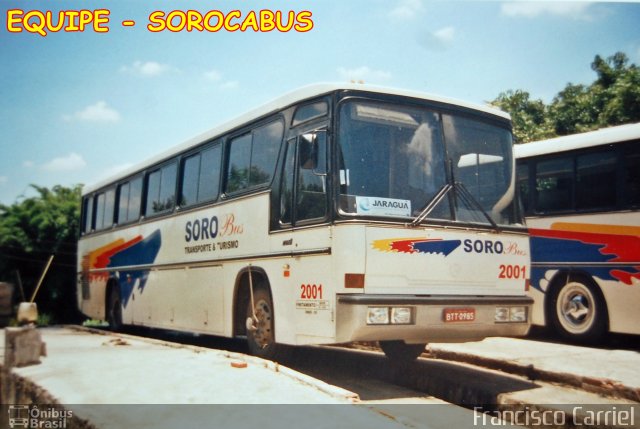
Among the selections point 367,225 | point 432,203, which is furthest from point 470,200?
point 367,225

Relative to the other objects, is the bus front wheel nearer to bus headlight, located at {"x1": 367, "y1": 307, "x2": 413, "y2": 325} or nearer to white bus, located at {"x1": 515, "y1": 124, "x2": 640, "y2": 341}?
bus headlight, located at {"x1": 367, "y1": 307, "x2": 413, "y2": 325}

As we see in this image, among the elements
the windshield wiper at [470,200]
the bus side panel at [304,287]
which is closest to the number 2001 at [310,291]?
the bus side panel at [304,287]

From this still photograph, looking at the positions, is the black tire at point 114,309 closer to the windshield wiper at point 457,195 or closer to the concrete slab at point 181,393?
the concrete slab at point 181,393

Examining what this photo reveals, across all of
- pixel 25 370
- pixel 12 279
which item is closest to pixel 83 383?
pixel 25 370

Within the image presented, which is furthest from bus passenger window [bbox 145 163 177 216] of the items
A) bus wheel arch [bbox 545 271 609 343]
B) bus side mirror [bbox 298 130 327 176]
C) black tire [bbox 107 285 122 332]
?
bus wheel arch [bbox 545 271 609 343]

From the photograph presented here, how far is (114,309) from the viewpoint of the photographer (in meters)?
13.1

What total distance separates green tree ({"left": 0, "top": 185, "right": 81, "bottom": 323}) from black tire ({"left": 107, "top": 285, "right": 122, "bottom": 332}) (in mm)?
9841

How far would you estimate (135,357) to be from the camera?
729 cm

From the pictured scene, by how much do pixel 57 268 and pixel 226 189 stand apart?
16084mm

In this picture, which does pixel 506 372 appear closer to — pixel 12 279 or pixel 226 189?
pixel 226 189

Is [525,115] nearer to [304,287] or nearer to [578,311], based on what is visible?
[578,311]

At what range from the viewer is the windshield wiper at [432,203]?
613 cm

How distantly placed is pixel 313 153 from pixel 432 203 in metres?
1.32

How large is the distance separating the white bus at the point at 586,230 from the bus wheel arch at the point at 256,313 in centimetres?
433
